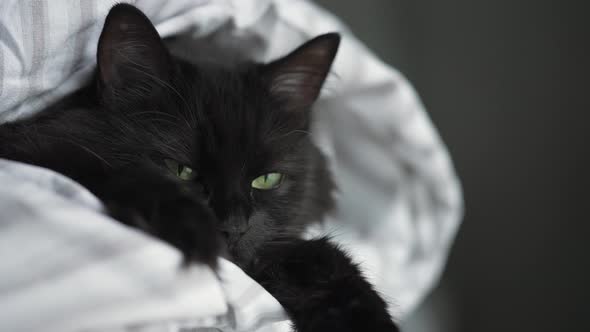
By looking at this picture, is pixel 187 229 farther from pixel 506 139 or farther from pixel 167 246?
pixel 506 139

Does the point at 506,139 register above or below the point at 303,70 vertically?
below

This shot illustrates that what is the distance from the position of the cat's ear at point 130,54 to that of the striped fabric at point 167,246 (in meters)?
0.08

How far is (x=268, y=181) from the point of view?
1103 mm

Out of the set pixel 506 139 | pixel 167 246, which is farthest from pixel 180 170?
pixel 506 139

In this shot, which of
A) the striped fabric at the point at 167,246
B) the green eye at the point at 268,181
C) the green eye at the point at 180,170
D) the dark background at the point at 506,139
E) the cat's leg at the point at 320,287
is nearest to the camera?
the striped fabric at the point at 167,246

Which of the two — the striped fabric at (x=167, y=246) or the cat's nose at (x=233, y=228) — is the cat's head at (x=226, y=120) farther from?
the striped fabric at (x=167, y=246)

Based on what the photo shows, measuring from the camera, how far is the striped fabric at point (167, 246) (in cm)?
63

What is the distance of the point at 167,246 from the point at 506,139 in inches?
53.2

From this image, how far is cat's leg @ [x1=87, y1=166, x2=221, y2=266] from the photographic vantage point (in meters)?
0.71

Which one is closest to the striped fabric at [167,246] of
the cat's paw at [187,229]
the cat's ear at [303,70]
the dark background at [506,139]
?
the cat's paw at [187,229]

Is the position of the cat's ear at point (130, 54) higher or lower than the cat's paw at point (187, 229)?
higher

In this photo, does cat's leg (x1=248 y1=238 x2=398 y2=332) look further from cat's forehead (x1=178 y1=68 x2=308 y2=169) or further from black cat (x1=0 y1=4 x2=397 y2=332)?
cat's forehead (x1=178 y1=68 x2=308 y2=169)

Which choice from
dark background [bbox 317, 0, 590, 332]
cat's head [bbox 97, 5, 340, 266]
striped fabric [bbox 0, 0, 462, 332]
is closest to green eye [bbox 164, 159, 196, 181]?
cat's head [bbox 97, 5, 340, 266]

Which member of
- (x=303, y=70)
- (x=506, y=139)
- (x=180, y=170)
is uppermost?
(x=303, y=70)
